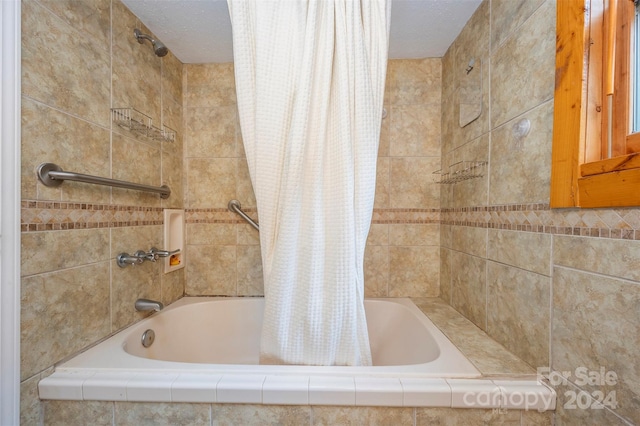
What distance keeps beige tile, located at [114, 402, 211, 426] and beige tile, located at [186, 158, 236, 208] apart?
3.35 feet

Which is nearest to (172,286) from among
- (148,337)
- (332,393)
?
(148,337)

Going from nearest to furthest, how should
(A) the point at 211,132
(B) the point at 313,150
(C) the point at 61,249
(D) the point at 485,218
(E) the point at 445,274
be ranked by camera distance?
(C) the point at 61,249, (B) the point at 313,150, (D) the point at 485,218, (E) the point at 445,274, (A) the point at 211,132

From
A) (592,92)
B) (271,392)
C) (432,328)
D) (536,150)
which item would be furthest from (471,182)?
(271,392)

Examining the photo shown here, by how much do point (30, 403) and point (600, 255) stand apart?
1.54 meters

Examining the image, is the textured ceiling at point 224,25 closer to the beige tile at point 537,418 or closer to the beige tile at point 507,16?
the beige tile at point 507,16

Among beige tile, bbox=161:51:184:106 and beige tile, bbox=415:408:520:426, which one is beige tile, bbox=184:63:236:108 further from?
beige tile, bbox=415:408:520:426

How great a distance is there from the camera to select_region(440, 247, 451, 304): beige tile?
1390mm

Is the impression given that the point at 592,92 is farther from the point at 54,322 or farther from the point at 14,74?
the point at 54,322

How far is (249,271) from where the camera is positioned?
156 cm

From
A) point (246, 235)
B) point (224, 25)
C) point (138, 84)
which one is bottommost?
point (246, 235)

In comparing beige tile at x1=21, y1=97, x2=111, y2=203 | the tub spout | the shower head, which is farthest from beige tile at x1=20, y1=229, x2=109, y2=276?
the shower head

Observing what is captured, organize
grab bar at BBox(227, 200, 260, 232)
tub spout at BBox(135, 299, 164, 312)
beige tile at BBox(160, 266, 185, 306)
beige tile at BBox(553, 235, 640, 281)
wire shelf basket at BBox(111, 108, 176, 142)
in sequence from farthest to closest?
grab bar at BBox(227, 200, 260, 232) → beige tile at BBox(160, 266, 185, 306) → tub spout at BBox(135, 299, 164, 312) → wire shelf basket at BBox(111, 108, 176, 142) → beige tile at BBox(553, 235, 640, 281)

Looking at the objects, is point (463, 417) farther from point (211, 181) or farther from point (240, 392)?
point (211, 181)

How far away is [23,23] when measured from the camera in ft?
2.40
